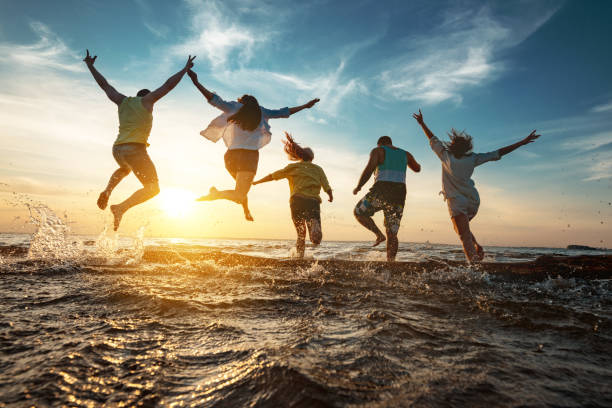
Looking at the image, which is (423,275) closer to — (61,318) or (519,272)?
(519,272)

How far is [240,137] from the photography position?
5414 millimetres

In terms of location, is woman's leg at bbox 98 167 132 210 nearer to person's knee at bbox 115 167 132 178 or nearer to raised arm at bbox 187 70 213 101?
person's knee at bbox 115 167 132 178

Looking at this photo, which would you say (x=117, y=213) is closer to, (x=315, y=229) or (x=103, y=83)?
(x=103, y=83)

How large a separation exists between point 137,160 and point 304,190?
9.80 feet

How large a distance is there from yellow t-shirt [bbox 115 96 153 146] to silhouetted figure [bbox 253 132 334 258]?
2.17m

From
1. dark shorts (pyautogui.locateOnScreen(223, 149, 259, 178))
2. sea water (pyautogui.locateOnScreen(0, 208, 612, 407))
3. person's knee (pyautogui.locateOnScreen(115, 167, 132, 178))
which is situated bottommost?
sea water (pyautogui.locateOnScreen(0, 208, 612, 407))

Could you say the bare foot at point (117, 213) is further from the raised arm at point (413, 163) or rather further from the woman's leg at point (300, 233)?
the raised arm at point (413, 163)

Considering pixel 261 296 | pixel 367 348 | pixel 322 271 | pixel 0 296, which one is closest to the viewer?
pixel 367 348

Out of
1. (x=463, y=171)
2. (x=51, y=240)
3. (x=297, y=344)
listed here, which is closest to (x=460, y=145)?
(x=463, y=171)

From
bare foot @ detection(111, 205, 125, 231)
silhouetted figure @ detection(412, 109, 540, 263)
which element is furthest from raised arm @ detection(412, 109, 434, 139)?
bare foot @ detection(111, 205, 125, 231)

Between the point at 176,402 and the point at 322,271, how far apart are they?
139 inches

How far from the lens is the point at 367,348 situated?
64.6 inches

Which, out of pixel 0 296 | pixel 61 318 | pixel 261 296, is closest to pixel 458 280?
pixel 261 296

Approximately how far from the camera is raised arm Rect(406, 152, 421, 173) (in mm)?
6312
